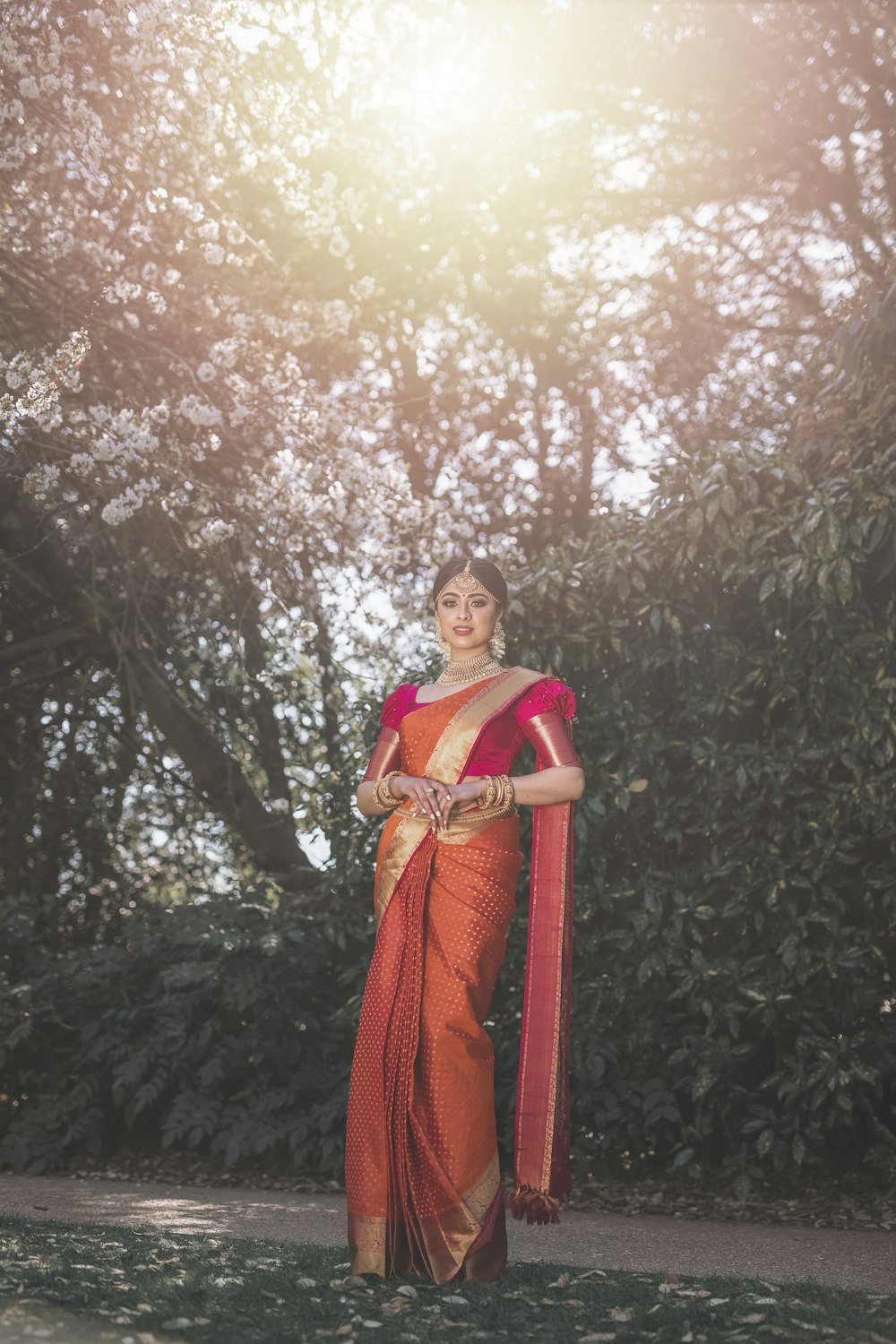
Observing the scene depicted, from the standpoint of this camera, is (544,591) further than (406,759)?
Yes

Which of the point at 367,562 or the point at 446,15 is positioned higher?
the point at 446,15

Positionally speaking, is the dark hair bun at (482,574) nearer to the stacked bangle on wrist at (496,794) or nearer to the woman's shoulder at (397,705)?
the woman's shoulder at (397,705)

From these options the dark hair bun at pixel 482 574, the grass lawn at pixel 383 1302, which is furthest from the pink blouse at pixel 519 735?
the grass lawn at pixel 383 1302

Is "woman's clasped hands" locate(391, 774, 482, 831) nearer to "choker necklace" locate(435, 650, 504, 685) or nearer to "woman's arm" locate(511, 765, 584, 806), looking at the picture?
"woman's arm" locate(511, 765, 584, 806)

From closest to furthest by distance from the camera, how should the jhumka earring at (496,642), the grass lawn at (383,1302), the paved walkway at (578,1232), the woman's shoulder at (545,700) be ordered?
the grass lawn at (383,1302), the woman's shoulder at (545,700), the jhumka earring at (496,642), the paved walkway at (578,1232)

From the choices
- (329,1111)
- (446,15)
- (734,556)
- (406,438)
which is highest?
(446,15)

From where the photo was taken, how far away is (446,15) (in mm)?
8133

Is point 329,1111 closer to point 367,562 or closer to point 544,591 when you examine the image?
point 544,591

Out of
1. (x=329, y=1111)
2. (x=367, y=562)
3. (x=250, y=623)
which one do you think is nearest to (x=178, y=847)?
(x=250, y=623)

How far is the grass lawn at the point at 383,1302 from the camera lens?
2.60 meters

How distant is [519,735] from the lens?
332 centimetres

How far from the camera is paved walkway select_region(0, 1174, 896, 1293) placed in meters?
3.53

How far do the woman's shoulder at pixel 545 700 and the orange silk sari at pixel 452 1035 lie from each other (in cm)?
3

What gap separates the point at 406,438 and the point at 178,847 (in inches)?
125
